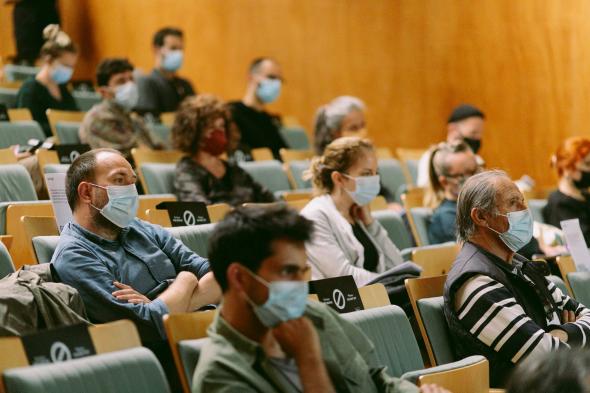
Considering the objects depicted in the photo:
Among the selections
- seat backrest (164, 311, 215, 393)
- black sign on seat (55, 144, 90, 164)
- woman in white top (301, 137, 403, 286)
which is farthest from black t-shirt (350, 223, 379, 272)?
seat backrest (164, 311, 215, 393)

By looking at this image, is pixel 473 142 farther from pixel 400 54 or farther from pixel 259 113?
pixel 400 54

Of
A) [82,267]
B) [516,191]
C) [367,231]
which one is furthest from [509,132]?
[82,267]

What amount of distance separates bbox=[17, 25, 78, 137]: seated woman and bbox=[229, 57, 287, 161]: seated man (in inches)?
42.8

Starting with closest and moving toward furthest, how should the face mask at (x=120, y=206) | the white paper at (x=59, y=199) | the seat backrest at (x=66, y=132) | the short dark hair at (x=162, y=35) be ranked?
the face mask at (x=120, y=206)
the white paper at (x=59, y=199)
the seat backrest at (x=66, y=132)
the short dark hair at (x=162, y=35)

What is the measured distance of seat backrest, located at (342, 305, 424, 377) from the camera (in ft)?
9.73

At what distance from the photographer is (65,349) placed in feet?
7.71

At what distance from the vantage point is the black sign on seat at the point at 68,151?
4.83m

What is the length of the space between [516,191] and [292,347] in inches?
59.9

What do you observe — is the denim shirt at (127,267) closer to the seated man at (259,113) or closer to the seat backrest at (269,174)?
the seat backrest at (269,174)

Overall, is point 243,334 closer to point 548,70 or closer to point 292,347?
point 292,347

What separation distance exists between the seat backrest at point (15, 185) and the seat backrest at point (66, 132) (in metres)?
1.51

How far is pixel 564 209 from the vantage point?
225 inches

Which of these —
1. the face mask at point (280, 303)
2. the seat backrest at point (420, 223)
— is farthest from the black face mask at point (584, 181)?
the face mask at point (280, 303)

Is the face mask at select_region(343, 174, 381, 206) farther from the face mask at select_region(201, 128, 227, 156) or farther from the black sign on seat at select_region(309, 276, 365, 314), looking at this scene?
the black sign on seat at select_region(309, 276, 365, 314)
